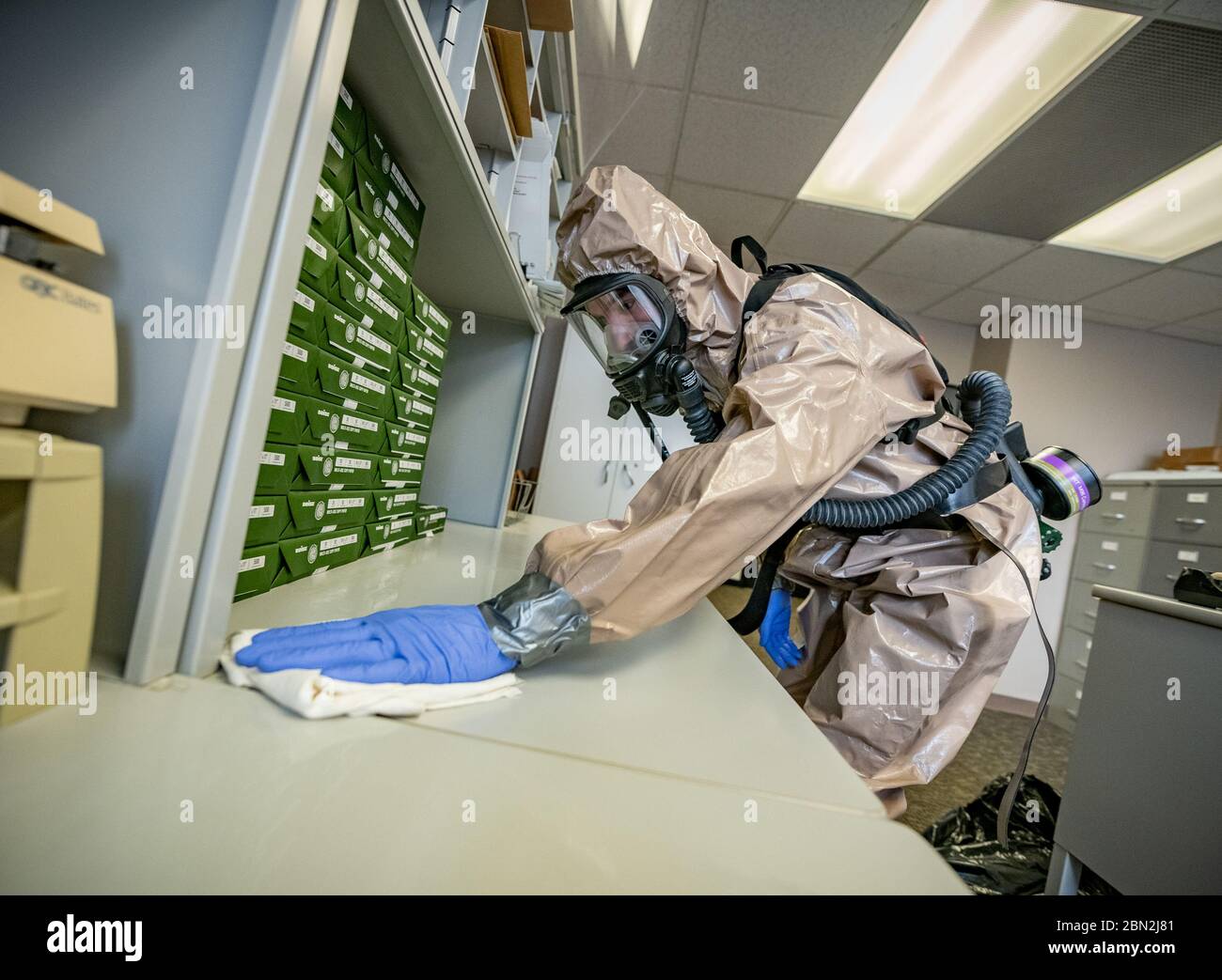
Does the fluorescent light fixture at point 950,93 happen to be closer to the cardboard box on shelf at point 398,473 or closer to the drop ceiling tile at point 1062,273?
the drop ceiling tile at point 1062,273

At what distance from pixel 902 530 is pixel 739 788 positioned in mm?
769

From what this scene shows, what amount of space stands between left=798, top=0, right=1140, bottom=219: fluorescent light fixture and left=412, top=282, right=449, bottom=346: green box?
1857mm

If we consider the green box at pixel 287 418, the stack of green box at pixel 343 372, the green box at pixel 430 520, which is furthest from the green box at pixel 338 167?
the green box at pixel 430 520

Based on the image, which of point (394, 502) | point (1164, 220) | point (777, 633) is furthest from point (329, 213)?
point (1164, 220)

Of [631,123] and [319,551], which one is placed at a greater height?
[631,123]

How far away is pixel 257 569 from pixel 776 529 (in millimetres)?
615

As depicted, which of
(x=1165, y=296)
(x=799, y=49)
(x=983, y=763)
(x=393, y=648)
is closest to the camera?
(x=393, y=648)

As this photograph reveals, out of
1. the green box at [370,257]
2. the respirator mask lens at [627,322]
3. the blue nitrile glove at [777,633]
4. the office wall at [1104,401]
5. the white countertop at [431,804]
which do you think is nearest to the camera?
the white countertop at [431,804]

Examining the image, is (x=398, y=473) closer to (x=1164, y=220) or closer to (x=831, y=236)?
(x=831, y=236)

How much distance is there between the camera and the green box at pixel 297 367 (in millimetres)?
640

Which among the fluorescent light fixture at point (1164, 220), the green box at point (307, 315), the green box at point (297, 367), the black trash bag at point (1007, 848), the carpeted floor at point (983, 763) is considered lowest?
the carpeted floor at point (983, 763)

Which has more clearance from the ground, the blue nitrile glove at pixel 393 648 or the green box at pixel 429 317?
the green box at pixel 429 317

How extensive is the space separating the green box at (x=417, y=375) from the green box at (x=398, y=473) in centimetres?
14

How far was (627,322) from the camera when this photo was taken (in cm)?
95
